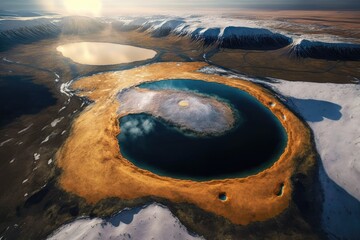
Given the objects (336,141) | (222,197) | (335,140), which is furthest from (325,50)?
(222,197)

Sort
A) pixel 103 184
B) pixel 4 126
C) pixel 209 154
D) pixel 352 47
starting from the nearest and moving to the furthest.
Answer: pixel 103 184, pixel 209 154, pixel 4 126, pixel 352 47

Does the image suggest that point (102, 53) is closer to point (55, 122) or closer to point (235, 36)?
point (55, 122)

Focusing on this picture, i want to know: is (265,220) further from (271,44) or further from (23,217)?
(271,44)

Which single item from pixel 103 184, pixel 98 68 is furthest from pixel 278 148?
pixel 98 68

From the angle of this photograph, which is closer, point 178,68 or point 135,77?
point 135,77

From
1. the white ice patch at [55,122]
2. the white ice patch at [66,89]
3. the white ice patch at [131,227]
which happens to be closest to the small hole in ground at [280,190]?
the white ice patch at [131,227]

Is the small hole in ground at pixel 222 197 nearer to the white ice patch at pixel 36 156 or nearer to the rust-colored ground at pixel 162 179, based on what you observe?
the rust-colored ground at pixel 162 179

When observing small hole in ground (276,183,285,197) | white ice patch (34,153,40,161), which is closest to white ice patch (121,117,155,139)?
white ice patch (34,153,40,161)
